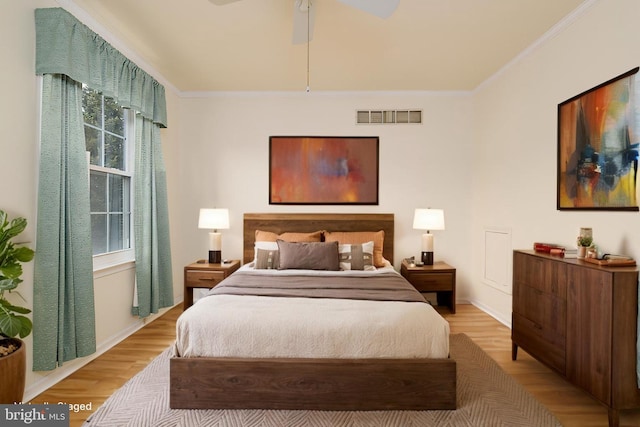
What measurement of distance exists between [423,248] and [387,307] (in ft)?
6.84

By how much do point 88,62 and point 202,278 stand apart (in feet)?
7.31

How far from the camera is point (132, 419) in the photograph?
1.92m

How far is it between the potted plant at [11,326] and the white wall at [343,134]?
99.0 inches

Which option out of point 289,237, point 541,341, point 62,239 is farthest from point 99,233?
point 541,341

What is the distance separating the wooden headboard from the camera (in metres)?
4.20

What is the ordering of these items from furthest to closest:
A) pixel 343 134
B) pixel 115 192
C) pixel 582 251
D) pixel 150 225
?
pixel 343 134, pixel 150 225, pixel 115 192, pixel 582 251

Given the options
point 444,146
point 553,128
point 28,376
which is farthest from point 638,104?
point 28,376

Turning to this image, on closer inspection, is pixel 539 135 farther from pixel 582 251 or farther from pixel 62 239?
pixel 62 239

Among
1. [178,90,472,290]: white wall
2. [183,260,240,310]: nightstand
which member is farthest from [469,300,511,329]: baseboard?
[183,260,240,310]: nightstand

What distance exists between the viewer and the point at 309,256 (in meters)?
3.34

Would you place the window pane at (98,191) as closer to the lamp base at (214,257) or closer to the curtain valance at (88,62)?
the curtain valance at (88,62)

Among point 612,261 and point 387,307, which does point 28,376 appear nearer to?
point 387,307

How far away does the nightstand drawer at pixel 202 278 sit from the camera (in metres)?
3.69

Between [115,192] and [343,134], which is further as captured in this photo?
[343,134]
